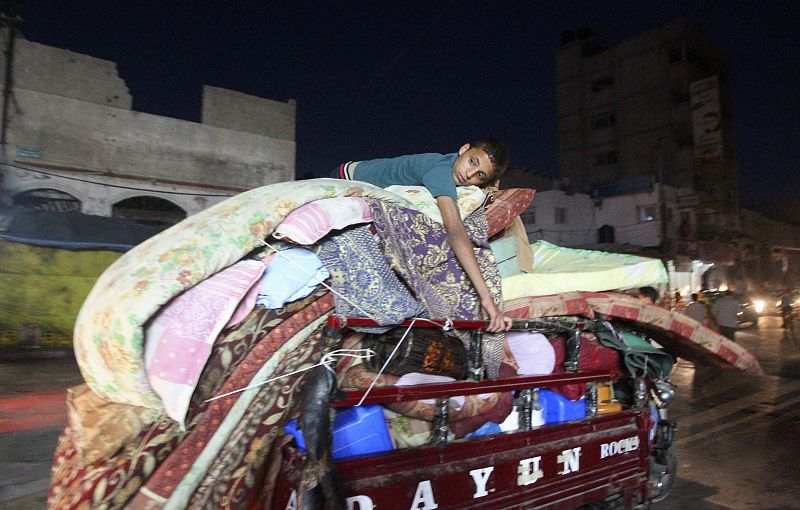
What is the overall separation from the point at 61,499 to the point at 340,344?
1.05 m

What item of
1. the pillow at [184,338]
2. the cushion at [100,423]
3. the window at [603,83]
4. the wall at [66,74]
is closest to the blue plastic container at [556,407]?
the pillow at [184,338]

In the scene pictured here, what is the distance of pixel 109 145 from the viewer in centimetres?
1338

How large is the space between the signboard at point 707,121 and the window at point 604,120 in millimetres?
11484

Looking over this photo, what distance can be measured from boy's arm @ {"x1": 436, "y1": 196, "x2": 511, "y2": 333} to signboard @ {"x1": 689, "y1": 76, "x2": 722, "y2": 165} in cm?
2669

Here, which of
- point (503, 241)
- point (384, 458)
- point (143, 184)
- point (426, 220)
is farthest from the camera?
point (143, 184)

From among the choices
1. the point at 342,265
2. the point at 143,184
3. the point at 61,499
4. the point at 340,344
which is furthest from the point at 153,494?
the point at 143,184

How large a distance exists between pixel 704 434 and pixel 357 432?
18.6ft

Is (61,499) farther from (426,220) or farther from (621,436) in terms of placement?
(621,436)

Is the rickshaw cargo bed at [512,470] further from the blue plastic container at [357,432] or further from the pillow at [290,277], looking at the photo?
the pillow at [290,277]

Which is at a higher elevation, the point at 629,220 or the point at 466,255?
the point at 629,220

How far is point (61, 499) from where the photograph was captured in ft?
5.36

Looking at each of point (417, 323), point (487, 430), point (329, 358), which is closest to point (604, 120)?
point (487, 430)

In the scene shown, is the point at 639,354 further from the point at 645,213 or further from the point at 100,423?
the point at 645,213

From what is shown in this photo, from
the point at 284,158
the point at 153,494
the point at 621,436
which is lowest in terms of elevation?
the point at 621,436
